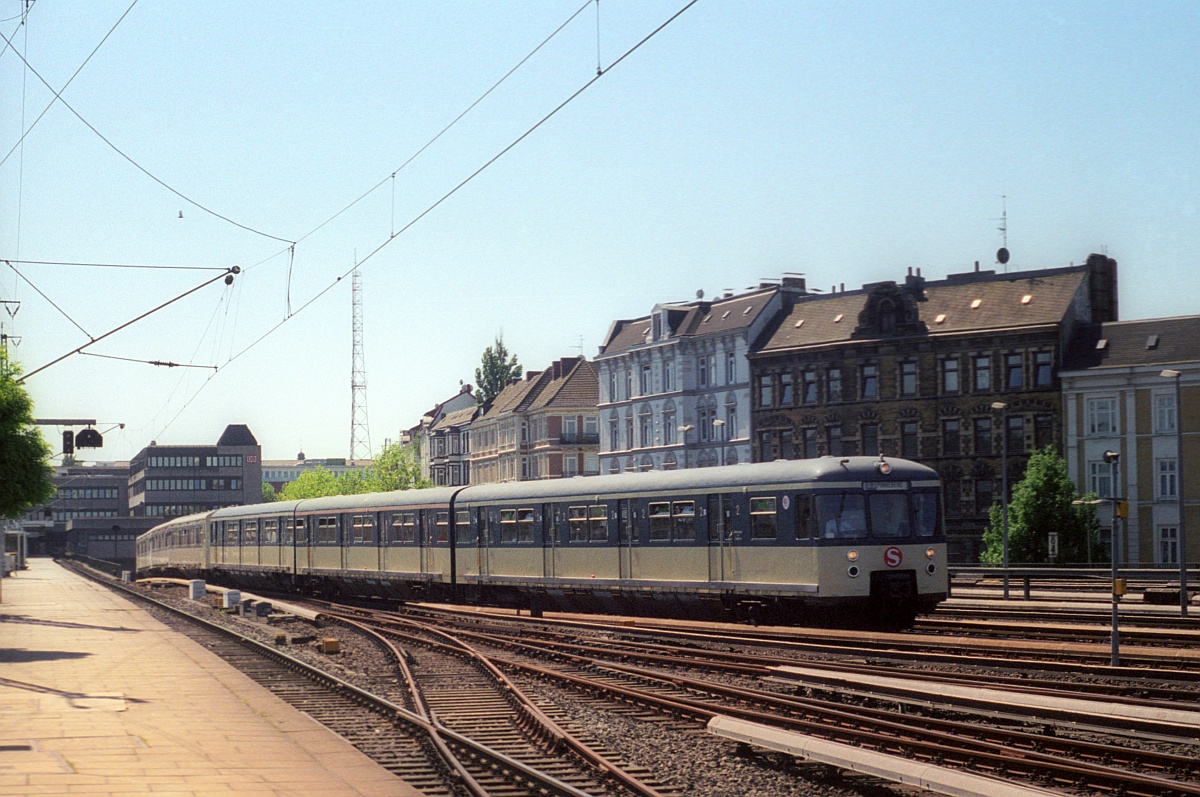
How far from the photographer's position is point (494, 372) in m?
126

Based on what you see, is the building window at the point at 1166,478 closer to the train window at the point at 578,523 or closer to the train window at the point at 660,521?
the train window at the point at 578,523

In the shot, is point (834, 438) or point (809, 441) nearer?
point (834, 438)

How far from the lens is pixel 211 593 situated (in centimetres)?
5219

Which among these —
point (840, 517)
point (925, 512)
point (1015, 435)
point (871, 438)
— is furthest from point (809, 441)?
point (840, 517)

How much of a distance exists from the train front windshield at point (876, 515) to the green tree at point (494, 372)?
99452mm

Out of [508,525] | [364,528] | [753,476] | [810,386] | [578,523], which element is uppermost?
[810,386]

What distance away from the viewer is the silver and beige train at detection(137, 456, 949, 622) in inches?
1004

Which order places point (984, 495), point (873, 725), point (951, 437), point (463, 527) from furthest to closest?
point (951, 437) < point (984, 495) < point (463, 527) < point (873, 725)

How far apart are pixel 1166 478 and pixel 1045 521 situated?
23.6 feet

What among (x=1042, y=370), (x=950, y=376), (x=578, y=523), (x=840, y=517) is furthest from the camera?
(x=950, y=376)

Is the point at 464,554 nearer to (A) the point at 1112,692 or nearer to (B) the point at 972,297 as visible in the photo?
(A) the point at 1112,692

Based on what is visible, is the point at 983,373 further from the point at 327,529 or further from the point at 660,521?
the point at 660,521

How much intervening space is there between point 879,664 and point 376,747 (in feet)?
26.8

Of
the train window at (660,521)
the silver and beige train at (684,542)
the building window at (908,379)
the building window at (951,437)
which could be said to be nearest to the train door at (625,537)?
the silver and beige train at (684,542)
